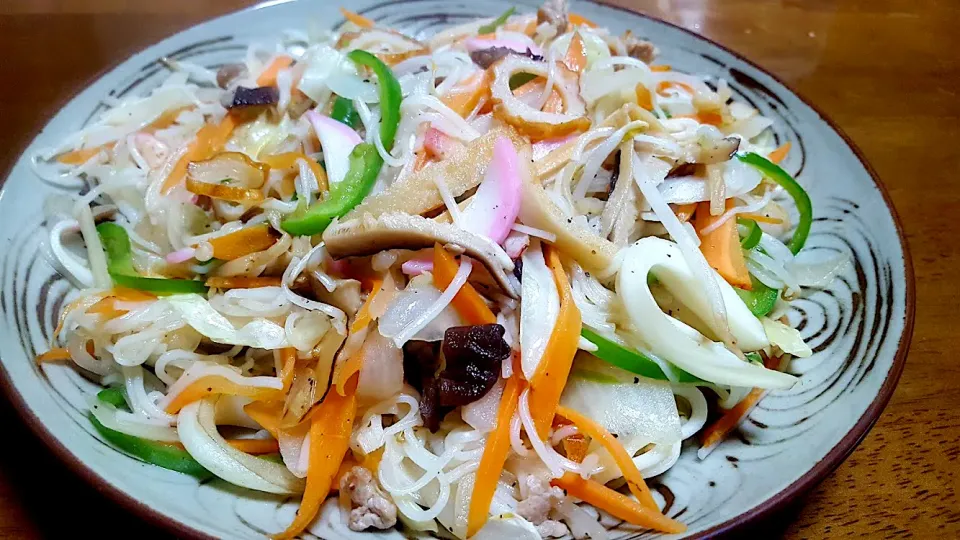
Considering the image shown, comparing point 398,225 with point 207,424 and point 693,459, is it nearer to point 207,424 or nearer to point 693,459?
point 207,424

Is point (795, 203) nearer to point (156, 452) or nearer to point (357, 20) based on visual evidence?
point (357, 20)

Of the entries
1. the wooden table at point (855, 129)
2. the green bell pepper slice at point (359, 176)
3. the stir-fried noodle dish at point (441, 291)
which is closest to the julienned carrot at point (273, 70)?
the stir-fried noodle dish at point (441, 291)

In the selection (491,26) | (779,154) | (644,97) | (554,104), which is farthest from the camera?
→ (491,26)

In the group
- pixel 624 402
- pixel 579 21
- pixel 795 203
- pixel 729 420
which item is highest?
pixel 579 21

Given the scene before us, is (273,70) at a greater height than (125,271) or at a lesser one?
greater

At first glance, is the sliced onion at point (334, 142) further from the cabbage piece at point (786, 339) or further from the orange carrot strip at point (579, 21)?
the cabbage piece at point (786, 339)

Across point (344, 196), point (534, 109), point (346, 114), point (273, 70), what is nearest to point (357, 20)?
point (273, 70)
